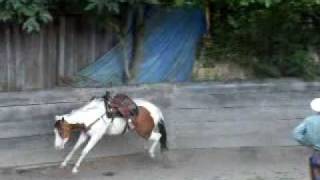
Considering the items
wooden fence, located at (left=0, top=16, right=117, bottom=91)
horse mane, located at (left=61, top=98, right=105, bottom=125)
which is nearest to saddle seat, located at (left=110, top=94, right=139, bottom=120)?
horse mane, located at (left=61, top=98, right=105, bottom=125)

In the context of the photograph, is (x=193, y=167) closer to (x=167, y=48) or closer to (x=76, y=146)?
(x=76, y=146)

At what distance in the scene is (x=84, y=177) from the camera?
8.38 meters

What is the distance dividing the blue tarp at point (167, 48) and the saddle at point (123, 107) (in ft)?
3.25

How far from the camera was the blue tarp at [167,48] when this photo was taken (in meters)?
9.50

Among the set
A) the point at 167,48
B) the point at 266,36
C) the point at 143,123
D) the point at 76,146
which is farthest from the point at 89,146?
the point at 266,36

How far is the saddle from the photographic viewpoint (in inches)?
329

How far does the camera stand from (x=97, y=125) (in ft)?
27.3

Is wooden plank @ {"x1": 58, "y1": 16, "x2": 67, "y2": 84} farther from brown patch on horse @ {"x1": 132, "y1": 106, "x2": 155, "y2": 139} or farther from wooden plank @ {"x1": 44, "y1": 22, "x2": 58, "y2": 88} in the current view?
brown patch on horse @ {"x1": 132, "y1": 106, "x2": 155, "y2": 139}

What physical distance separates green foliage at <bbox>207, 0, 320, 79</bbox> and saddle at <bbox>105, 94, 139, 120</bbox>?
1.73 metres

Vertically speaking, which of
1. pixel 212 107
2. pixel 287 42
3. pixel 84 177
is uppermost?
pixel 287 42

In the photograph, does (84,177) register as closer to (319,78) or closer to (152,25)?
(152,25)

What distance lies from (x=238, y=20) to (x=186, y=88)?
4.64 ft

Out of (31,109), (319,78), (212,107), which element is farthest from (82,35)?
(319,78)

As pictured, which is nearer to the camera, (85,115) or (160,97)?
(85,115)
